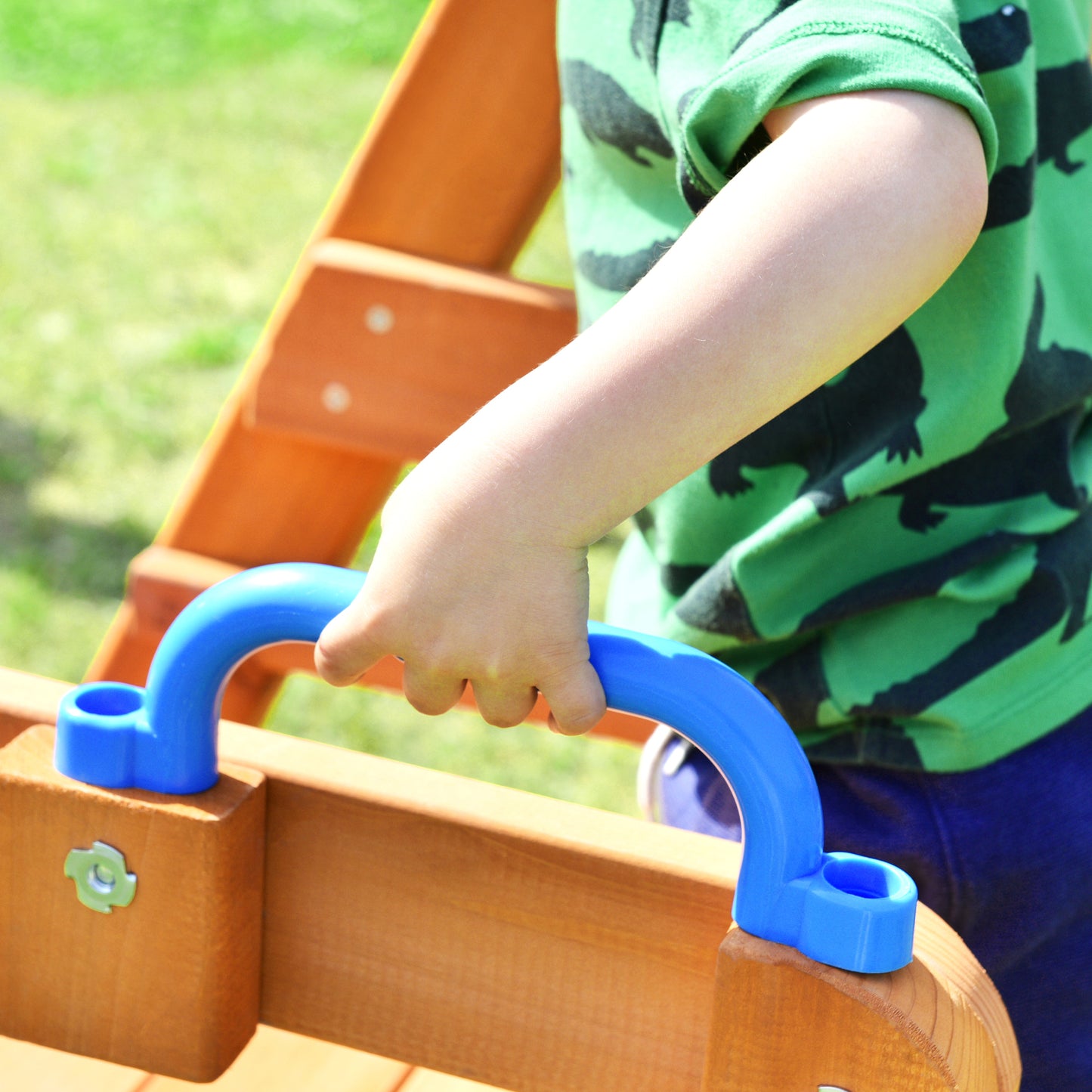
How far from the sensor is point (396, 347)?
1.21m

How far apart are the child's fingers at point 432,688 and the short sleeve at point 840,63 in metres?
0.25

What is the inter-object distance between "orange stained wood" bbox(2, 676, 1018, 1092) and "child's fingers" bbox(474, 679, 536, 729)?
0.12ft

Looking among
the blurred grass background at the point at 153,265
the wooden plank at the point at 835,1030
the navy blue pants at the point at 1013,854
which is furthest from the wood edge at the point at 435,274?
the blurred grass background at the point at 153,265

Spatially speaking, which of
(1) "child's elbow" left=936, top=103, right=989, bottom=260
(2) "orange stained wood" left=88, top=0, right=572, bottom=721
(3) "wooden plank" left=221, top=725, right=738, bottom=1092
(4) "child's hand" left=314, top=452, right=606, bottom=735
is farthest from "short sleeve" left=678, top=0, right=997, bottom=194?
(2) "orange stained wood" left=88, top=0, right=572, bottom=721

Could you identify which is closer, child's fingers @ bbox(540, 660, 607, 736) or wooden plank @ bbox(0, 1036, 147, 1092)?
child's fingers @ bbox(540, 660, 607, 736)

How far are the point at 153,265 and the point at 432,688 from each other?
317 cm

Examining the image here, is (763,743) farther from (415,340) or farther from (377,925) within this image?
(415,340)

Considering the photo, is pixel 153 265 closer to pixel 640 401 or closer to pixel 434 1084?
pixel 434 1084

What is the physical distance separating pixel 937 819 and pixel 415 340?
1.99ft

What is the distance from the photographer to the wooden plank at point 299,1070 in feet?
2.30

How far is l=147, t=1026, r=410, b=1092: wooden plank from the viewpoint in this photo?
2.30ft

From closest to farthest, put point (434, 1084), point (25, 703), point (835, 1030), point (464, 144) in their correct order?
point (835, 1030) < point (25, 703) < point (434, 1084) < point (464, 144)

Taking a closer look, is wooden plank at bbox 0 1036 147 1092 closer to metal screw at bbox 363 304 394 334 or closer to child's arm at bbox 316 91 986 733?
child's arm at bbox 316 91 986 733

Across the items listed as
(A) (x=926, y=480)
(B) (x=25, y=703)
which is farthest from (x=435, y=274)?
(B) (x=25, y=703)
